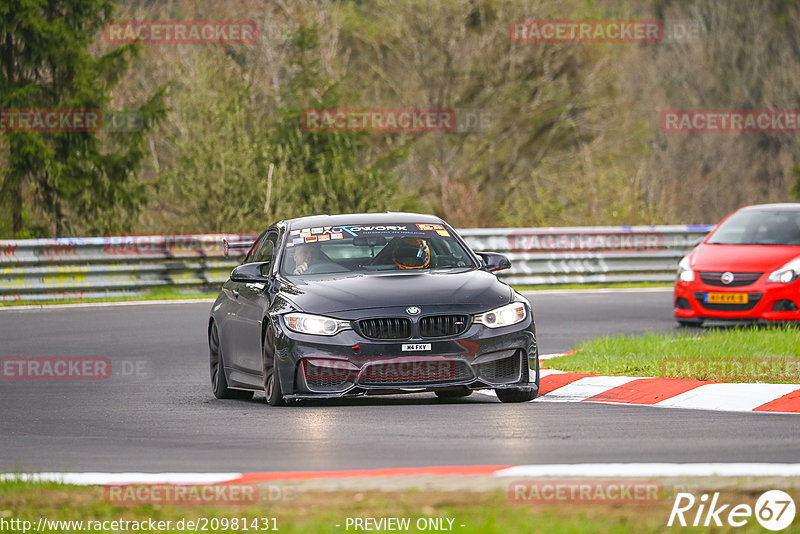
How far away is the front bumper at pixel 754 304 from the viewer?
17.8 metres

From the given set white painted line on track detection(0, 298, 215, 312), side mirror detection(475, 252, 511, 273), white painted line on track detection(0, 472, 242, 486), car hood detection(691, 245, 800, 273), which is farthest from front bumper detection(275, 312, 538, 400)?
white painted line on track detection(0, 298, 215, 312)

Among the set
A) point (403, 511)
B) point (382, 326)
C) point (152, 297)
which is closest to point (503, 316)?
point (382, 326)

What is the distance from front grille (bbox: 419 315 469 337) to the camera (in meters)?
10.9

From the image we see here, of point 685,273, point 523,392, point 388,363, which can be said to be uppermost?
point 388,363

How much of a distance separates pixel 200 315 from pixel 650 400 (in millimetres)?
10471

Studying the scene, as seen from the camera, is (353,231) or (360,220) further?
(360,220)

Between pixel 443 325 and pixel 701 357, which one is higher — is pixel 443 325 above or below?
above
